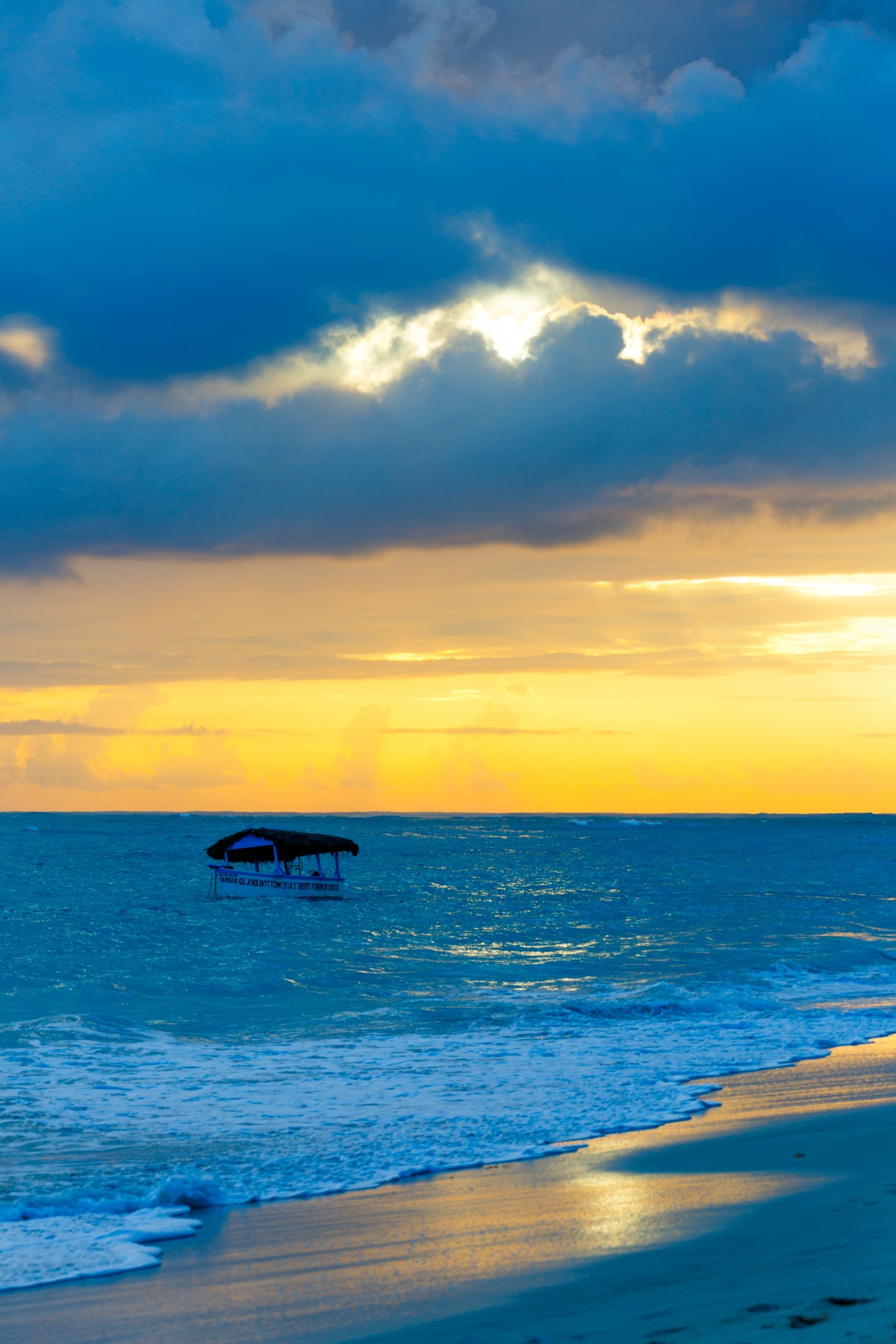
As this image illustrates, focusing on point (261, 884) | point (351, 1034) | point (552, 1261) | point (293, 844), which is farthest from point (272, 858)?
point (552, 1261)

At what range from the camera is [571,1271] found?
6953 millimetres

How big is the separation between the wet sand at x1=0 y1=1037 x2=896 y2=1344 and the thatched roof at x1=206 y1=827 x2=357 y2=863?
1756 inches

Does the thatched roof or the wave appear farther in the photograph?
the thatched roof

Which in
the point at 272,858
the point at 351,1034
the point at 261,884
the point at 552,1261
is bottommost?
the point at 261,884

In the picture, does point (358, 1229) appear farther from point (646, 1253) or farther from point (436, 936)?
point (436, 936)

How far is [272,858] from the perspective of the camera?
186 ft

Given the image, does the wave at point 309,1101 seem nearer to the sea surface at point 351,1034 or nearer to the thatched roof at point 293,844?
the sea surface at point 351,1034

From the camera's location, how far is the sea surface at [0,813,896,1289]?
999cm

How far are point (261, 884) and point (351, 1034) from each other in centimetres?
3829

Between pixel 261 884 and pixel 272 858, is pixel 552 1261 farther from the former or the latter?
pixel 272 858

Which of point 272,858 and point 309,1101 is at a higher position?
point 309,1101

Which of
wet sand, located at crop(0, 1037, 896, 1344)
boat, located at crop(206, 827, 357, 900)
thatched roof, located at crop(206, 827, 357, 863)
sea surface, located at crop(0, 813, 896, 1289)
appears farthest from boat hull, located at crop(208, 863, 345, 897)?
wet sand, located at crop(0, 1037, 896, 1344)

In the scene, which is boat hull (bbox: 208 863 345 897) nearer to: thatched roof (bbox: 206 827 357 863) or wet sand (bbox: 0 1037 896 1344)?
thatched roof (bbox: 206 827 357 863)

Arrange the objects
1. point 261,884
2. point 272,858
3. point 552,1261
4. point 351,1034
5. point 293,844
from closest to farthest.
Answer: point 552,1261 → point 351,1034 → point 293,844 → point 261,884 → point 272,858
